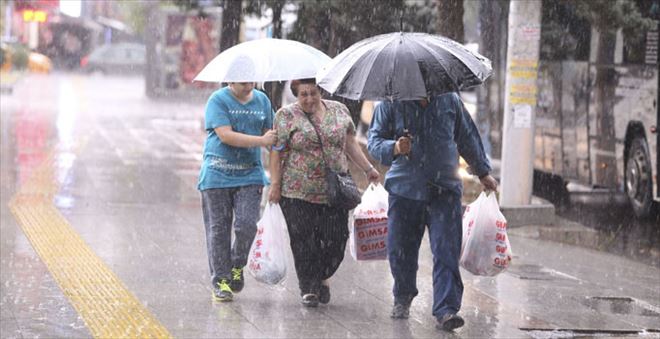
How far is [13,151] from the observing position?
18.6 meters

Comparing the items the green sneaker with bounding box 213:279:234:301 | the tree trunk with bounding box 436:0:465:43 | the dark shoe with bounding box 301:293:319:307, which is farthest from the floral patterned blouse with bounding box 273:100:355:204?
the tree trunk with bounding box 436:0:465:43

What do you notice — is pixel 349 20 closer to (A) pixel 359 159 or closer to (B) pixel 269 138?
(A) pixel 359 159

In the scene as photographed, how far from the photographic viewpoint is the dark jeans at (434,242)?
7.86 metres

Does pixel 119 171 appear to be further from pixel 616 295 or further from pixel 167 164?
pixel 616 295

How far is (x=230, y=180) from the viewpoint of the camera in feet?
27.9

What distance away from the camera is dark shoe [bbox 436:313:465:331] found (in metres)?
7.73

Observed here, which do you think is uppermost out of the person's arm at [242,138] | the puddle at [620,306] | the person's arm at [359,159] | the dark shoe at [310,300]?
the person's arm at [242,138]

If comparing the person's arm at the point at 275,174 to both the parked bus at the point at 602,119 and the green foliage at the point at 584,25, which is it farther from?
the parked bus at the point at 602,119

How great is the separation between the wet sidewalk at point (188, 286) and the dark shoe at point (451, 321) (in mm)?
70

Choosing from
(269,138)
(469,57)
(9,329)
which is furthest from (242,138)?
(9,329)

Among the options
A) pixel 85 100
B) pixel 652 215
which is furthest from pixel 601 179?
pixel 85 100

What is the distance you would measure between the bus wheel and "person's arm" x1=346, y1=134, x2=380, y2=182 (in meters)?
6.88

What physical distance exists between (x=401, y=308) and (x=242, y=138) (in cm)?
148

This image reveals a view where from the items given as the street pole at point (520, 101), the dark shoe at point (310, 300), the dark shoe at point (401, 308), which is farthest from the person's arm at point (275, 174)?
the street pole at point (520, 101)
